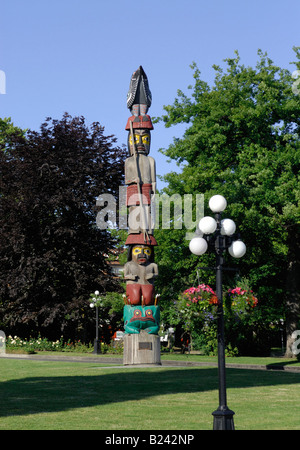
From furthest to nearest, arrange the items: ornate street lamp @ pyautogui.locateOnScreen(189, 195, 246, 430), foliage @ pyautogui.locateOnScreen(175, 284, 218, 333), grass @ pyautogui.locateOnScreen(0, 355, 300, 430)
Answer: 1. grass @ pyautogui.locateOnScreen(0, 355, 300, 430)
2. foliage @ pyautogui.locateOnScreen(175, 284, 218, 333)
3. ornate street lamp @ pyautogui.locateOnScreen(189, 195, 246, 430)

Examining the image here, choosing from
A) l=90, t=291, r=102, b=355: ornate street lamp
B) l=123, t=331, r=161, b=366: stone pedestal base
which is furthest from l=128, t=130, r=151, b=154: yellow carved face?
l=90, t=291, r=102, b=355: ornate street lamp

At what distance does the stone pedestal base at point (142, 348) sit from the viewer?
24.0m

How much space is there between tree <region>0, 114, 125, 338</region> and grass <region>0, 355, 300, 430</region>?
61.2 feet

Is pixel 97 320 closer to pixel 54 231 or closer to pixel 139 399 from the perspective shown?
pixel 54 231

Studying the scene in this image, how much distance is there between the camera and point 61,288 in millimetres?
44812

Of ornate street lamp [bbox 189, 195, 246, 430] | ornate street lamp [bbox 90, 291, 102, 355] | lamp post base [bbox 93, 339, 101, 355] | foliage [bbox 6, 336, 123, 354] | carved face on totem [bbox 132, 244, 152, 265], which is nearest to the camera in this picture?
ornate street lamp [bbox 189, 195, 246, 430]

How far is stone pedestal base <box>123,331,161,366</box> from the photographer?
24.0 meters

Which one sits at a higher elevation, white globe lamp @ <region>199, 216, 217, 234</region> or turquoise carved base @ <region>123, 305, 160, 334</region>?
white globe lamp @ <region>199, 216, 217, 234</region>

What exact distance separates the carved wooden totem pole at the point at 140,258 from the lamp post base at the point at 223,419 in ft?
42.7

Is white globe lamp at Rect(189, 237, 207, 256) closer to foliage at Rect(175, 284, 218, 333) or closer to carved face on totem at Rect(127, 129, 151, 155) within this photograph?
foliage at Rect(175, 284, 218, 333)

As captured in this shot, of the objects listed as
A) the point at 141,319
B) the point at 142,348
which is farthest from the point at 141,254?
the point at 142,348

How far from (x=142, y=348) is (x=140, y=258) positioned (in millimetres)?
3542

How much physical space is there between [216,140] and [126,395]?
21802 millimetres

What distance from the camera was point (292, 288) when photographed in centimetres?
3669
